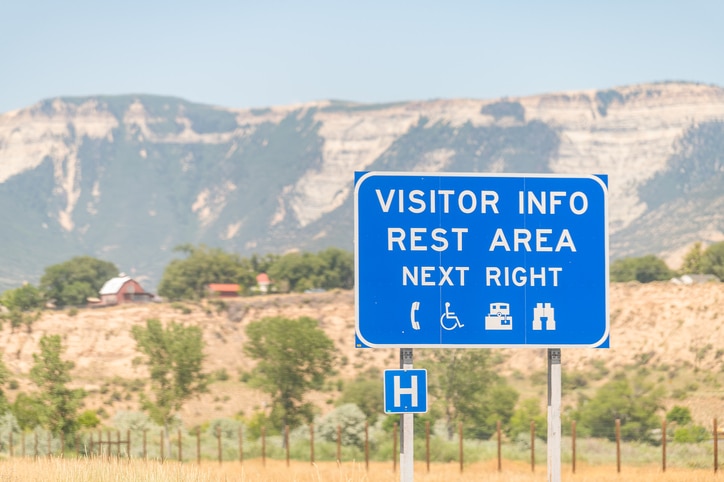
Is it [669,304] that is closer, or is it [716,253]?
[669,304]

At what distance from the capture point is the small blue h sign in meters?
16.8

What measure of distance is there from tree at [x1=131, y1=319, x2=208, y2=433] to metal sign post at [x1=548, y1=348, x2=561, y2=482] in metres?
49.7

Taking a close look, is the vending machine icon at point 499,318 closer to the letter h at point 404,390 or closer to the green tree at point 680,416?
the letter h at point 404,390

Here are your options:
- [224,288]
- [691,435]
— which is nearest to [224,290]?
[224,288]

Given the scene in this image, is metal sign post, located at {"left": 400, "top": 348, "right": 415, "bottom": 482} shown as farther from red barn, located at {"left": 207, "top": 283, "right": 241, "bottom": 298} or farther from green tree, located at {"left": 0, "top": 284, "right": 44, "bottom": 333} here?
red barn, located at {"left": 207, "top": 283, "right": 241, "bottom": 298}

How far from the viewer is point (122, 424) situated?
6900 cm

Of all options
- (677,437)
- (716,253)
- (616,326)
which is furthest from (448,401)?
(716,253)

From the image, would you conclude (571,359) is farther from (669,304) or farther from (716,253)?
(716,253)

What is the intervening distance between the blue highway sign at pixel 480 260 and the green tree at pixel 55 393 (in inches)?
1539

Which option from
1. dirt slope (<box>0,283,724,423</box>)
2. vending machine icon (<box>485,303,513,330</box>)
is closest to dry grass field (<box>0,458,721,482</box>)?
vending machine icon (<box>485,303,513,330</box>)

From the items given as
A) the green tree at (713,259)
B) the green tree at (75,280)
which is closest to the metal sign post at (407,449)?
the green tree at (75,280)

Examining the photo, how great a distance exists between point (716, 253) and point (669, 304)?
48.4 m

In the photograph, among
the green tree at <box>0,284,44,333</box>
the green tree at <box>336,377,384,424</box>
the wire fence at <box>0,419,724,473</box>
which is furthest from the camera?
the green tree at <box>0,284,44,333</box>

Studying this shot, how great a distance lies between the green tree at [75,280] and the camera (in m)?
156
